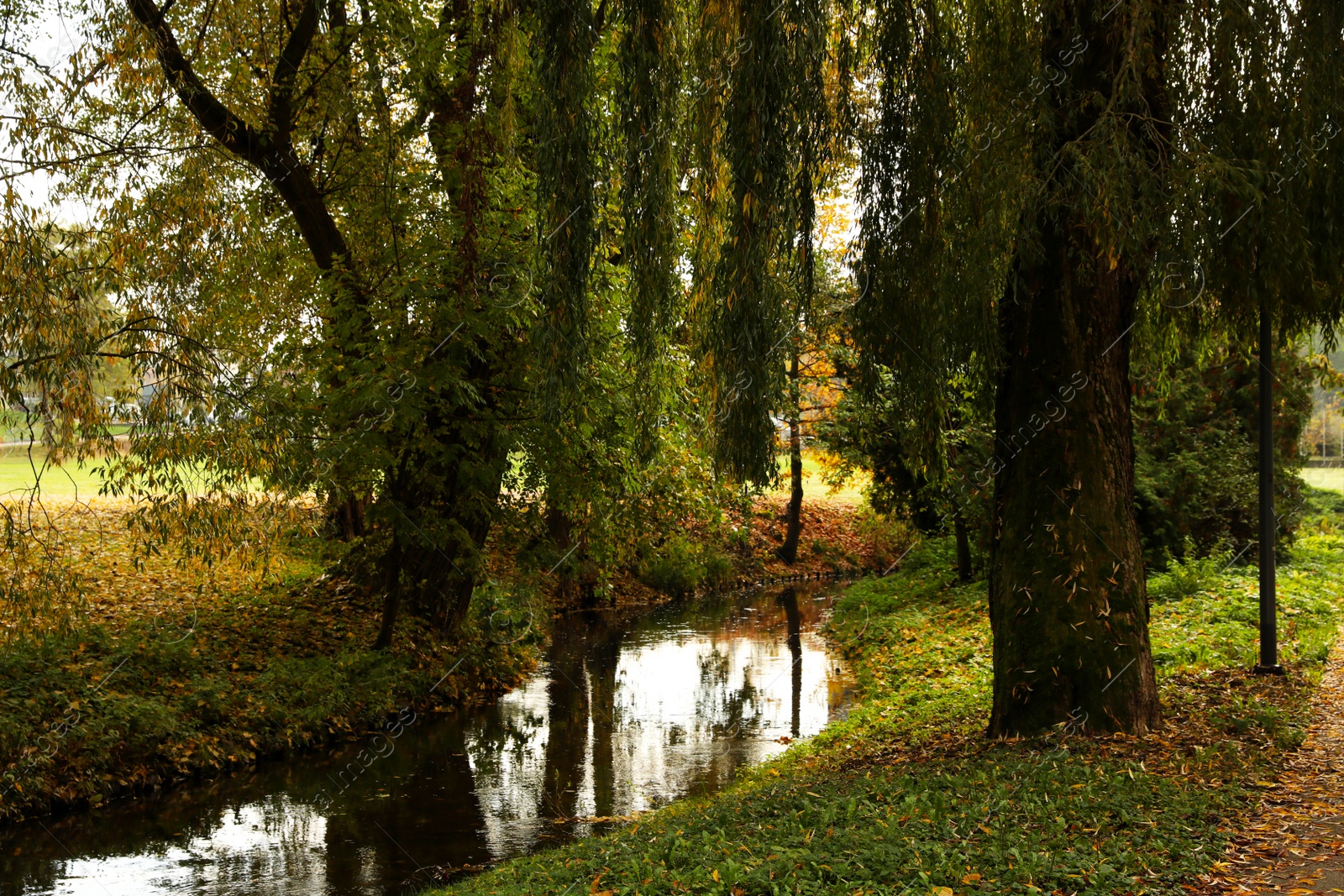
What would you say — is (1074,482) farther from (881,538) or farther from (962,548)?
(881,538)

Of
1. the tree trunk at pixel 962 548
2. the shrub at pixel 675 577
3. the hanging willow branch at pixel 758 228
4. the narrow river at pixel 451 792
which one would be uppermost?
the hanging willow branch at pixel 758 228

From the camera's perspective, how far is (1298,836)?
5.21m

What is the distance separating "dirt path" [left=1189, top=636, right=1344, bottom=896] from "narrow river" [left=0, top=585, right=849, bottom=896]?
4.64 metres

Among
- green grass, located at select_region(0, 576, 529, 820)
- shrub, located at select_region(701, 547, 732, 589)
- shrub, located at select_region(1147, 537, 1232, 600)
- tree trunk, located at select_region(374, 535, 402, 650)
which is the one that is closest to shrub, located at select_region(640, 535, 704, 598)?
shrub, located at select_region(701, 547, 732, 589)

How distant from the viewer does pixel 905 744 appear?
8.45 metres

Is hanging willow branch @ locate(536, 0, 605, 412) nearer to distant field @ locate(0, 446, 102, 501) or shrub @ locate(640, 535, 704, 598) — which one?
shrub @ locate(640, 535, 704, 598)

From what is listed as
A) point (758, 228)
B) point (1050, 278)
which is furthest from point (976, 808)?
point (1050, 278)

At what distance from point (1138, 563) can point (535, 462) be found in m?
6.80

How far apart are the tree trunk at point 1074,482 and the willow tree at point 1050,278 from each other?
13mm

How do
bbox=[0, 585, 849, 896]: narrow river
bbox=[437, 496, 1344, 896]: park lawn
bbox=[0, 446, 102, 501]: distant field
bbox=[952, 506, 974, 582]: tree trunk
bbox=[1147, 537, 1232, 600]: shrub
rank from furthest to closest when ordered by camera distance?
bbox=[0, 446, 102, 501]: distant field → bbox=[952, 506, 974, 582]: tree trunk → bbox=[1147, 537, 1232, 600]: shrub → bbox=[0, 585, 849, 896]: narrow river → bbox=[437, 496, 1344, 896]: park lawn

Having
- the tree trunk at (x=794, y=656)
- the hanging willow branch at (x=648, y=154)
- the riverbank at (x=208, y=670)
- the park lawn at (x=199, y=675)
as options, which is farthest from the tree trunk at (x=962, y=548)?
the hanging willow branch at (x=648, y=154)

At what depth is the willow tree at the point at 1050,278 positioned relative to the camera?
6621mm

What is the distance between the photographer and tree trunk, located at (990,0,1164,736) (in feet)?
22.6

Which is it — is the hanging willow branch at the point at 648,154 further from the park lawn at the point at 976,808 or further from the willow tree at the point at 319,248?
the park lawn at the point at 976,808
